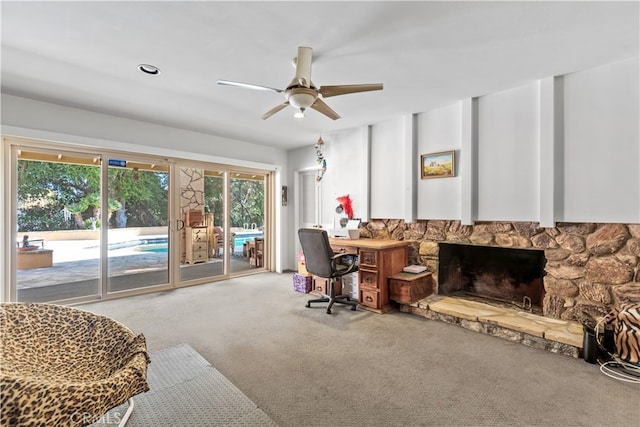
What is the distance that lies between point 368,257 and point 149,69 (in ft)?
9.93

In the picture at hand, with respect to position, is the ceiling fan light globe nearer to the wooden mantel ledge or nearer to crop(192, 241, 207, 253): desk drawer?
the wooden mantel ledge

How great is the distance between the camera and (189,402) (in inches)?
73.8

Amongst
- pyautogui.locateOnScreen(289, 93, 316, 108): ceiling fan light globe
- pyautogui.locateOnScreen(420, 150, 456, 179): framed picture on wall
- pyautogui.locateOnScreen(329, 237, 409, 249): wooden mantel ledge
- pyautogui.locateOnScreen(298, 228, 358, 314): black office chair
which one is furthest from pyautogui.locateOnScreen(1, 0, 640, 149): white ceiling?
pyautogui.locateOnScreen(329, 237, 409, 249): wooden mantel ledge

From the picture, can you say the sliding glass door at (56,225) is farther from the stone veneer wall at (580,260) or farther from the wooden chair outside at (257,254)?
the stone veneer wall at (580,260)

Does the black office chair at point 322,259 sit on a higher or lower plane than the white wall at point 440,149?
lower

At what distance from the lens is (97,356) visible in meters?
1.64

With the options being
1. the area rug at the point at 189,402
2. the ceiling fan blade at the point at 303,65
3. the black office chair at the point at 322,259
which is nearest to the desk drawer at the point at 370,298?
the black office chair at the point at 322,259

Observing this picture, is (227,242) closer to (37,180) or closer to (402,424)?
(37,180)

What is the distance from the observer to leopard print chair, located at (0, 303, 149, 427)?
1.05 metres

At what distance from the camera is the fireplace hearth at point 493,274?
10.8ft

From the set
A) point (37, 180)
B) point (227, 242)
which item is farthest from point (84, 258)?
point (227, 242)

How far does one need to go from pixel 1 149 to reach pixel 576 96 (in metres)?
6.04

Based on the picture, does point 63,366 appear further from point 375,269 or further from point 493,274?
point 493,274

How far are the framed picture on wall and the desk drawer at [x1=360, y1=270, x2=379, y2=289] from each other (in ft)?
4.77
